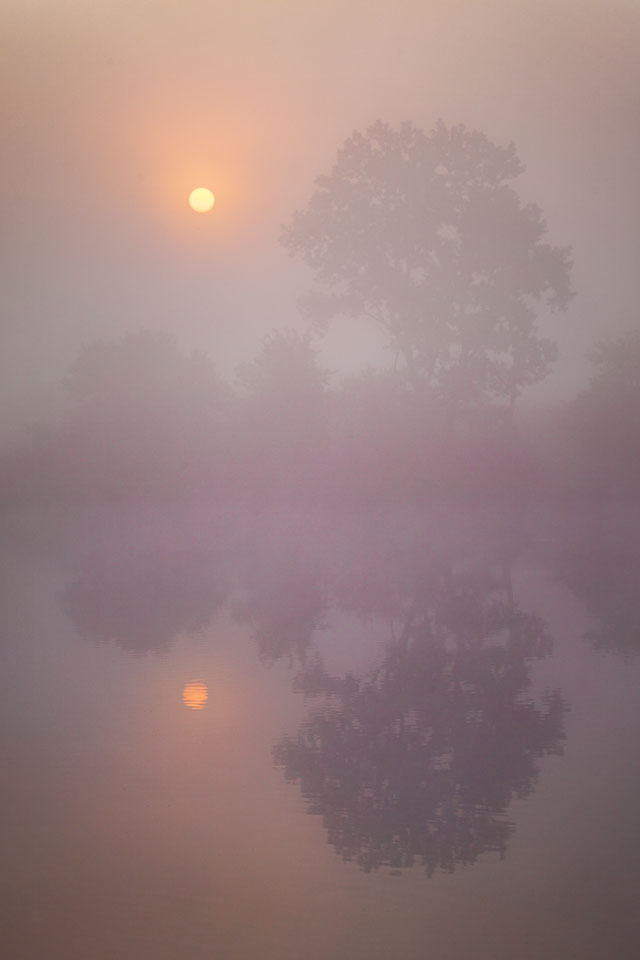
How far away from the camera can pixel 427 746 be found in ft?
9.07

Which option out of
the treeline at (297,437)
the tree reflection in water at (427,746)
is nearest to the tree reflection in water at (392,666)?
the tree reflection in water at (427,746)

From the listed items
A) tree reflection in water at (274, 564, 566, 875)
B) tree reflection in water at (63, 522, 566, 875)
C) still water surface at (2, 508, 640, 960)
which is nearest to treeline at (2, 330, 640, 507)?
tree reflection in water at (63, 522, 566, 875)

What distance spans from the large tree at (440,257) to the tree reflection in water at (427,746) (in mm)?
8829

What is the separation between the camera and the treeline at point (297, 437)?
12227mm

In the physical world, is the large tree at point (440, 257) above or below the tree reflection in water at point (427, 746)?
above

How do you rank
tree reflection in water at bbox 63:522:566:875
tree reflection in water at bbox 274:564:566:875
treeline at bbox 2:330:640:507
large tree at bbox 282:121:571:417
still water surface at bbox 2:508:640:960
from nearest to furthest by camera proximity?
still water surface at bbox 2:508:640:960
tree reflection in water at bbox 274:564:566:875
tree reflection in water at bbox 63:522:566:875
treeline at bbox 2:330:640:507
large tree at bbox 282:121:571:417

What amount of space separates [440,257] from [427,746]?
11.4 meters

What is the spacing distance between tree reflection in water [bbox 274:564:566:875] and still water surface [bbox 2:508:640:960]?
0.04 feet

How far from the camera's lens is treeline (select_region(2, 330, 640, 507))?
40.1ft

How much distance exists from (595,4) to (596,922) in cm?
1223

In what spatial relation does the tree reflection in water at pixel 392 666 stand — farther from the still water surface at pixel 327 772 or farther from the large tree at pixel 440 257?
the large tree at pixel 440 257

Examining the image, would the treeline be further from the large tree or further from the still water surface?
the still water surface

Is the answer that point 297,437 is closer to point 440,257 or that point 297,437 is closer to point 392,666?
point 440,257

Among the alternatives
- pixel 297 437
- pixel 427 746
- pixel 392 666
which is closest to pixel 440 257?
pixel 297 437
